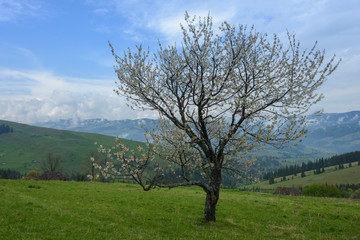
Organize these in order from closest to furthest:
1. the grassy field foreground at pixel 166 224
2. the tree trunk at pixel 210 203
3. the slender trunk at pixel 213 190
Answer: the grassy field foreground at pixel 166 224 → the slender trunk at pixel 213 190 → the tree trunk at pixel 210 203

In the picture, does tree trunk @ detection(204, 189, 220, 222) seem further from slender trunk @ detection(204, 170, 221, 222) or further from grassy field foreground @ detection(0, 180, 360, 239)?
grassy field foreground @ detection(0, 180, 360, 239)


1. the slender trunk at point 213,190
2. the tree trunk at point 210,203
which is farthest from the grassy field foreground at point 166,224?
the slender trunk at point 213,190

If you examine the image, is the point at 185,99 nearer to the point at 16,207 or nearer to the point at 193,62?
the point at 193,62

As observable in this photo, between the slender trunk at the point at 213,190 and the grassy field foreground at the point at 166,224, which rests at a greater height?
the slender trunk at the point at 213,190

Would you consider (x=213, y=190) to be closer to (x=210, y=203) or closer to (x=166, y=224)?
(x=210, y=203)

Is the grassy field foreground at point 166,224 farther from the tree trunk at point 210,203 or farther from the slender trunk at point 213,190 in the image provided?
the slender trunk at point 213,190

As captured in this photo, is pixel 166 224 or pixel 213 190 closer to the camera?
pixel 166 224

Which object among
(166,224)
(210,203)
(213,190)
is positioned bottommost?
(166,224)

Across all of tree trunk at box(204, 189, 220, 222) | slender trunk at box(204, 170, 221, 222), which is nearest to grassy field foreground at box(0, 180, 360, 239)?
tree trunk at box(204, 189, 220, 222)

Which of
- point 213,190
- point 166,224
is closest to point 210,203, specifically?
point 213,190

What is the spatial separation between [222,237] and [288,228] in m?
6.81

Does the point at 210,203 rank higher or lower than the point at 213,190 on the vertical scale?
lower

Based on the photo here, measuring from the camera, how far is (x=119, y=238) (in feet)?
44.0

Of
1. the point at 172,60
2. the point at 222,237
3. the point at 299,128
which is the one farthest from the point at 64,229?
the point at 299,128
